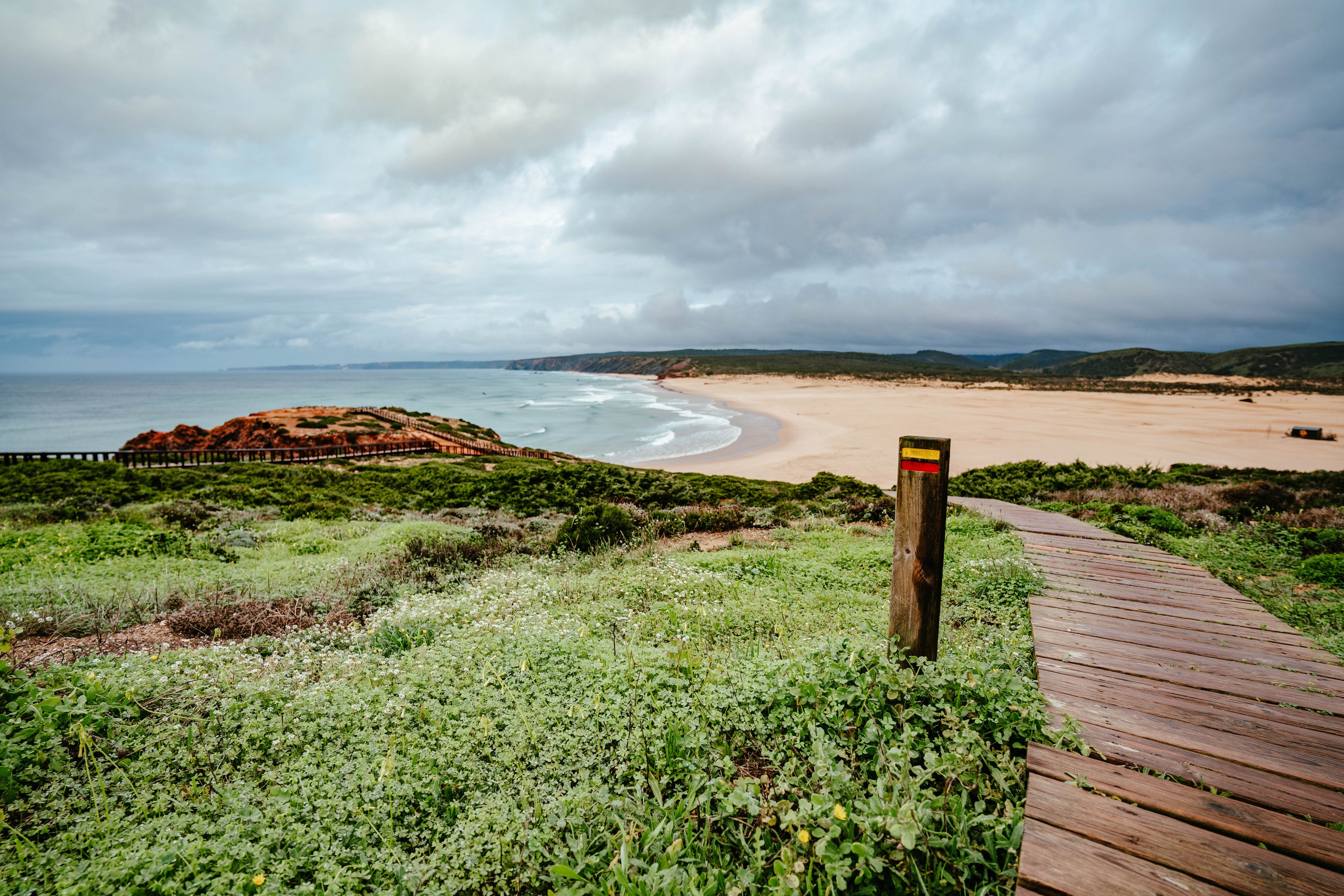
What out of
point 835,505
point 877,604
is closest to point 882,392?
point 835,505

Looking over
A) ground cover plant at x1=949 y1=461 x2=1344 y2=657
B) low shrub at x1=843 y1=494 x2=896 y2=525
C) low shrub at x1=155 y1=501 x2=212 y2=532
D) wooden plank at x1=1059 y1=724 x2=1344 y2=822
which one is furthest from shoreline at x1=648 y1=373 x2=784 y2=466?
wooden plank at x1=1059 y1=724 x2=1344 y2=822

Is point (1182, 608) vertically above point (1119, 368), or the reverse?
point (1119, 368)

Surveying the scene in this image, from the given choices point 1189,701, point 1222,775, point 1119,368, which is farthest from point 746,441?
point 1119,368

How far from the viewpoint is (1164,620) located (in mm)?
4523

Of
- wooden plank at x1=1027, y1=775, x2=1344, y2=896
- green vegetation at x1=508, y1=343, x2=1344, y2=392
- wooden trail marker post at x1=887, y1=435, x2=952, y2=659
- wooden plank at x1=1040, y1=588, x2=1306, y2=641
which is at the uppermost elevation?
green vegetation at x1=508, y1=343, x2=1344, y2=392

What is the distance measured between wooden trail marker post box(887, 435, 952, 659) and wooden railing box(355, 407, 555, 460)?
24808 millimetres

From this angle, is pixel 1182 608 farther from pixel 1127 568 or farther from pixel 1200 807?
pixel 1200 807

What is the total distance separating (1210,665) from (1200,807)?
1822 mm

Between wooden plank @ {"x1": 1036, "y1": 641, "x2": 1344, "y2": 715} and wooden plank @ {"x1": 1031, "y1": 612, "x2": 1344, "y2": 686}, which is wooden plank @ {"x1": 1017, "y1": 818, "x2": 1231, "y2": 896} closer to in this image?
wooden plank @ {"x1": 1036, "y1": 641, "x2": 1344, "y2": 715}

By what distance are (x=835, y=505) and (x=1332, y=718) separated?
8735 mm

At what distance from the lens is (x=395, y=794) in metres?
2.88

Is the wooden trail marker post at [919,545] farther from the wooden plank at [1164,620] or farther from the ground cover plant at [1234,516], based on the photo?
the ground cover plant at [1234,516]

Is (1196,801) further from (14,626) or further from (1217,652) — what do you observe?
(14,626)

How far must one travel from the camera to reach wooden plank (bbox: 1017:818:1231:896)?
206cm
